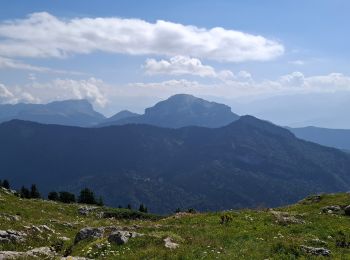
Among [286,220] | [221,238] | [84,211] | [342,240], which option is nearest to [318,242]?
[342,240]

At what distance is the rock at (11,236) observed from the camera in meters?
29.8

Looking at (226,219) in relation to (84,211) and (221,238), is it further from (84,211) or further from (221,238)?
(84,211)

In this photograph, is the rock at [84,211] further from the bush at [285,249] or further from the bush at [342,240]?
the bush at [285,249]

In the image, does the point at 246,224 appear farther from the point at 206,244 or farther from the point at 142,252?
the point at 142,252

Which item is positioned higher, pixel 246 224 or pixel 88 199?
pixel 246 224

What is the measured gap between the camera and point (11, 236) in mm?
30516

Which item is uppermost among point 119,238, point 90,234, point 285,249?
point 119,238

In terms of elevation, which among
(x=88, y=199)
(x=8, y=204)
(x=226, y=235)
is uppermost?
(x=226, y=235)

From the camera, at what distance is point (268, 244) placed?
89.0 ft

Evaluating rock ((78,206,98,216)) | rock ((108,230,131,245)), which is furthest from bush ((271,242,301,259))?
rock ((78,206,98,216))

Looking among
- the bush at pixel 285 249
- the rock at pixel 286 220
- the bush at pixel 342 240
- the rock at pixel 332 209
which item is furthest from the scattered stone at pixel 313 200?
the bush at pixel 285 249

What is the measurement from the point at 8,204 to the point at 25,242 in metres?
25.4

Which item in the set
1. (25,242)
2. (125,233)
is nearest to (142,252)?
(125,233)

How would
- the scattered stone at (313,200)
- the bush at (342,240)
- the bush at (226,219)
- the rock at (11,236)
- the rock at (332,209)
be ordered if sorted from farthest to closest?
1. the scattered stone at (313,200)
2. the rock at (332,209)
3. the bush at (226,219)
4. the rock at (11,236)
5. the bush at (342,240)
